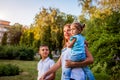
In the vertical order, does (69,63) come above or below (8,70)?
above

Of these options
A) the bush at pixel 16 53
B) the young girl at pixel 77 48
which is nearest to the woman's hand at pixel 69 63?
the young girl at pixel 77 48

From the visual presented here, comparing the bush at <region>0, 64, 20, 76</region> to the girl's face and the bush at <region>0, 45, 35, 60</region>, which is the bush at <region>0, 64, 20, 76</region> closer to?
the girl's face

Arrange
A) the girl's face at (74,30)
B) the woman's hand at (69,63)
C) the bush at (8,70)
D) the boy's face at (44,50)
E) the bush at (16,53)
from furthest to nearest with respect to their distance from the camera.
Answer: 1. the bush at (16,53)
2. the bush at (8,70)
3. the boy's face at (44,50)
4. the girl's face at (74,30)
5. the woman's hand at (69,63)

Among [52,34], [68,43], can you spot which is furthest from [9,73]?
[52,34]

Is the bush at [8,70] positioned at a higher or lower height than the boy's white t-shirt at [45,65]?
lower

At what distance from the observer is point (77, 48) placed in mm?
4332

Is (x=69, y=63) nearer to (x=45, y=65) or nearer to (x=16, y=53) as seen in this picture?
(x=45, y=65)

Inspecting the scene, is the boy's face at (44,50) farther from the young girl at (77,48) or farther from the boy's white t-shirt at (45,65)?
the young girl at (77,48)

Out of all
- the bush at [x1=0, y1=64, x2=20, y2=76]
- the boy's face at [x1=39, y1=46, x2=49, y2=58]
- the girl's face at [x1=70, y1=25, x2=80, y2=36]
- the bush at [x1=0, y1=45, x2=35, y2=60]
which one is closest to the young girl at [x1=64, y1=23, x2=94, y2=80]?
the girl's face at [x1=70, y1=25, x2=80, y2=36]

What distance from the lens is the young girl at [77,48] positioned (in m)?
4.27

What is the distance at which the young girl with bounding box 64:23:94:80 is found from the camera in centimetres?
427

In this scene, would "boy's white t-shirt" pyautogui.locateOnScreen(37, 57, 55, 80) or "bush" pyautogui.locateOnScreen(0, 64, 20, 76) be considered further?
"bush" pyautogui.locateOnScreen(0, 64, 20, 76)

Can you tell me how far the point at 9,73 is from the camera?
2078cm

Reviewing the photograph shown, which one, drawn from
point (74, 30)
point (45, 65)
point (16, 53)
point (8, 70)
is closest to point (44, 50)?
point (45, 65)
